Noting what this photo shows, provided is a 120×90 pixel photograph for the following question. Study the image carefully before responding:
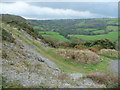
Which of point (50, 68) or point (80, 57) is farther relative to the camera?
point (80, 57)

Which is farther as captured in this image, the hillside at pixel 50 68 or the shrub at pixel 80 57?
the shrub at pixel 80 57

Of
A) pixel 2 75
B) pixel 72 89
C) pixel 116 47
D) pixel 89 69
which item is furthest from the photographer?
pixel 116 47

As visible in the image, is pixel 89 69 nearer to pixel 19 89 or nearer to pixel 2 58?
pixel 2 58

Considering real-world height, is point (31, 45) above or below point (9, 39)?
below

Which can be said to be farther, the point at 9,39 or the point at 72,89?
the point at 9,39

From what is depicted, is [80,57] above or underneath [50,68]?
underneath

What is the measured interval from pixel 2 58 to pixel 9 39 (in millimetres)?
8418

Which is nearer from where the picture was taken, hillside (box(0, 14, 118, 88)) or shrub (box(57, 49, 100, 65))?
hillside (box(0, 14, 118, 88))

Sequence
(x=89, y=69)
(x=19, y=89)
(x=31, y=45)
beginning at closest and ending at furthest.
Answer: (x=19, y=89)
(x=89, y=69)
(x=31, y=45)

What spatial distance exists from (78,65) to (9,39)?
35.2ft

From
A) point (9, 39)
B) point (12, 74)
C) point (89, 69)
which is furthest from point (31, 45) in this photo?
point (12, 74)

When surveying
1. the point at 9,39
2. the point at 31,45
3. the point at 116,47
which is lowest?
the point at 116,47

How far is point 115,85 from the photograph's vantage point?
12.9m

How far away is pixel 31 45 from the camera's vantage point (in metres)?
29.1
